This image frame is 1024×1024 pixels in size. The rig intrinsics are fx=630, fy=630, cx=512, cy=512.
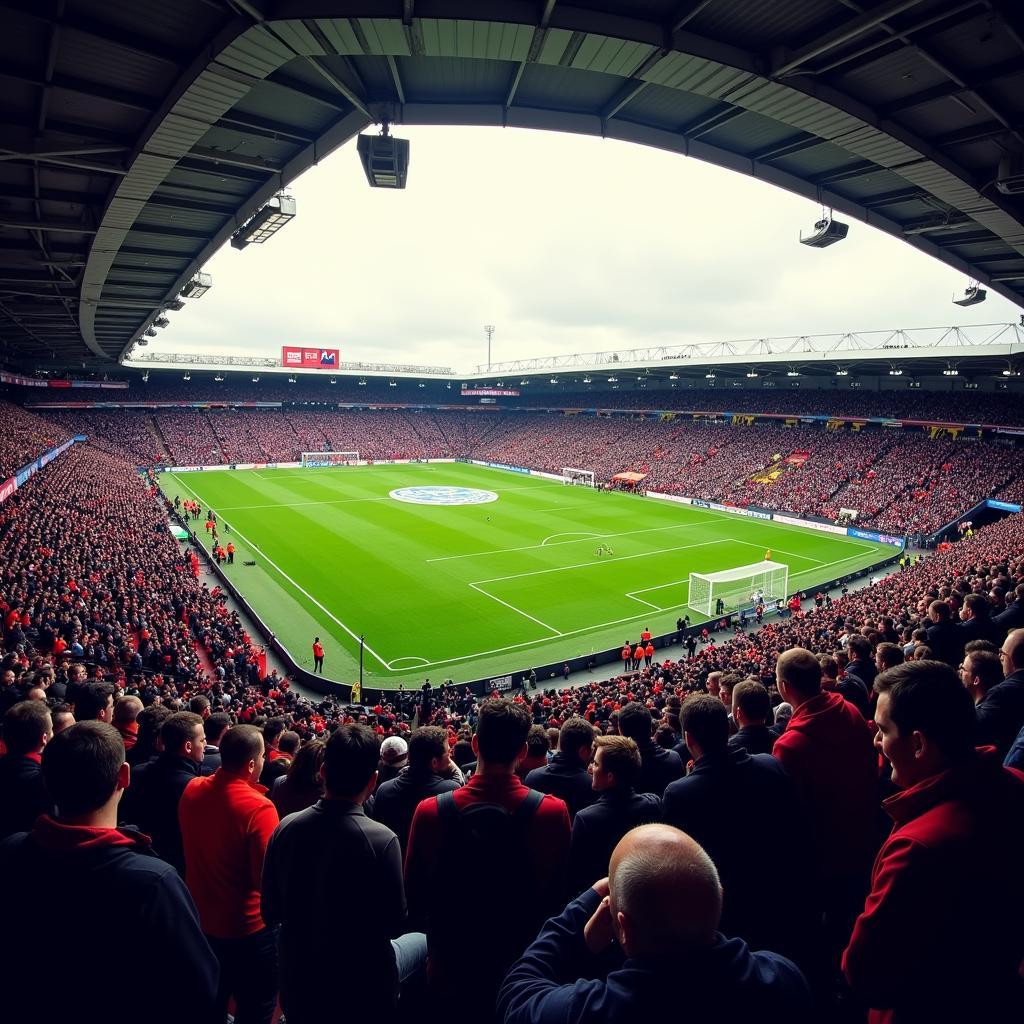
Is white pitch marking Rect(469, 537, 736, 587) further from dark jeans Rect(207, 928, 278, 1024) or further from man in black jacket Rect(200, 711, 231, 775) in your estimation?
dark jeans Rect(207, 928, 278, 1024)

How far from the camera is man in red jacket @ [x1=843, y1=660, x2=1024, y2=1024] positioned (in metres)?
2.27

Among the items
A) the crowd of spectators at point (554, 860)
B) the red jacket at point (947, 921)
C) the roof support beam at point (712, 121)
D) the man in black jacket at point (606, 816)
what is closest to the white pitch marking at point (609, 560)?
the roof support beam at point (712, 121)

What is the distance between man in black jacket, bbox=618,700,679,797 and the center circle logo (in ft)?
154

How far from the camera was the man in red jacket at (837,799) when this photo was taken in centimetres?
392

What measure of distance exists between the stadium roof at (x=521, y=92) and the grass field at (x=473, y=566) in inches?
591

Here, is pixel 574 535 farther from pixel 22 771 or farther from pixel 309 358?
pixel 309 358

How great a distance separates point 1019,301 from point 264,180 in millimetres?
18817

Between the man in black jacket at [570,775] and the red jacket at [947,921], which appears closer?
the red jacket at [947,921]

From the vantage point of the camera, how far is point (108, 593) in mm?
19703

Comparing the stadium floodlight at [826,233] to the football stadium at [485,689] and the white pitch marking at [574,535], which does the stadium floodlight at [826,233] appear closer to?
the football stadium at [485,689]

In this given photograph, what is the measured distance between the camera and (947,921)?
7.55 ft

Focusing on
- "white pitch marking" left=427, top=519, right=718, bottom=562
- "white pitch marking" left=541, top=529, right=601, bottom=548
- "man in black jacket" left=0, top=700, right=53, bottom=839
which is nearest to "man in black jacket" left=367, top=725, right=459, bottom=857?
"man in black jacket" left=0, top=700, right=53, bottom=839

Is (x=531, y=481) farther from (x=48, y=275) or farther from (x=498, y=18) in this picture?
(x=498, y=18)

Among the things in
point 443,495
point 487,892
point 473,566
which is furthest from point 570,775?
point 443,495
